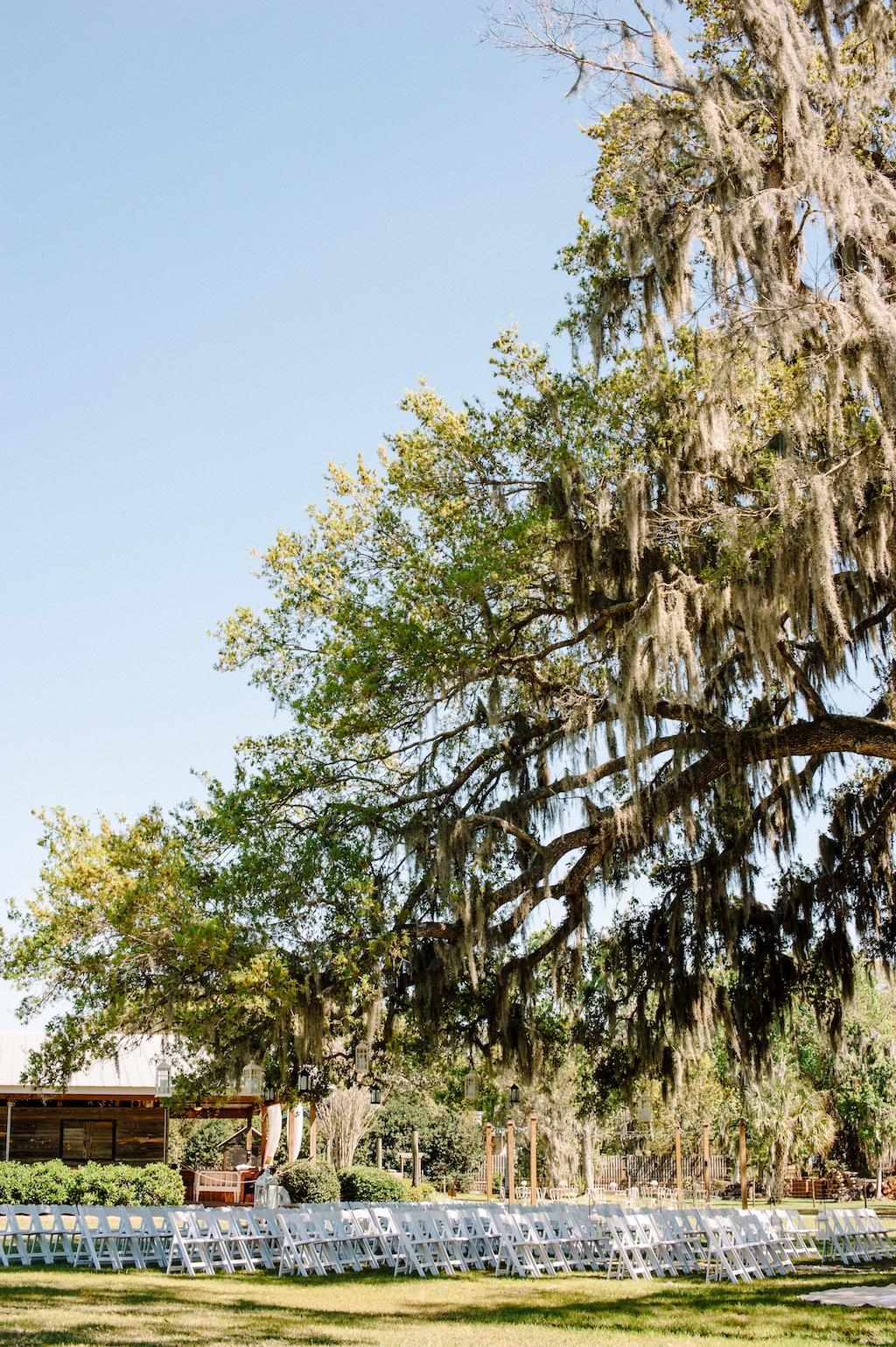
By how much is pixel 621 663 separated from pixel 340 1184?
41.7ft

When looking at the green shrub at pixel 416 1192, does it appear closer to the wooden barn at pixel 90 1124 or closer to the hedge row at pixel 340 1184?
the hedge row at pixel 340 1184

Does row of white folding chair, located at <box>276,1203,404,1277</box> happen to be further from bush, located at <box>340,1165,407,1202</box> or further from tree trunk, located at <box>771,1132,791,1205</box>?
tree trunk, located at <box>771,1132,791,1205</box>

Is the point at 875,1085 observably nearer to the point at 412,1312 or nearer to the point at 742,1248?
the point at 742,1248

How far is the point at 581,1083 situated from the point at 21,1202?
8103mm

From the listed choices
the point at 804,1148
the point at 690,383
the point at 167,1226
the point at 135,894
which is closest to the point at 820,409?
the point at 690,383

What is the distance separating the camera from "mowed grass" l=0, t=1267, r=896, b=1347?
7.47 metres

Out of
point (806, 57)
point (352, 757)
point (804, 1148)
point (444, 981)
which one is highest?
point (806, 57)

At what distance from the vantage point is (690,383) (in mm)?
9727

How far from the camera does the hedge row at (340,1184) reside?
57.9 ft

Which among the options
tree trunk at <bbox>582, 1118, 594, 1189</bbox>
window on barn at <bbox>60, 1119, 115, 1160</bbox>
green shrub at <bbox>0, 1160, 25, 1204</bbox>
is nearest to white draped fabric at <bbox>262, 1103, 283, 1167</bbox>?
window on barn at <bbox>60, 1119, 115, 1160</bbox>

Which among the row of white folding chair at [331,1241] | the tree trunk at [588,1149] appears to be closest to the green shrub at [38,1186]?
the row of white folding chair at [331,1241]

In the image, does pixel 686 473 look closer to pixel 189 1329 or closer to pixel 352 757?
pixel 352 757

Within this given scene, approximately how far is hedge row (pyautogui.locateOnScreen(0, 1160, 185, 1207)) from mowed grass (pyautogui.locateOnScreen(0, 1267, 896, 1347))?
4.31 m

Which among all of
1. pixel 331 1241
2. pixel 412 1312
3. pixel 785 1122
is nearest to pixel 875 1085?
pixel 785 1122
